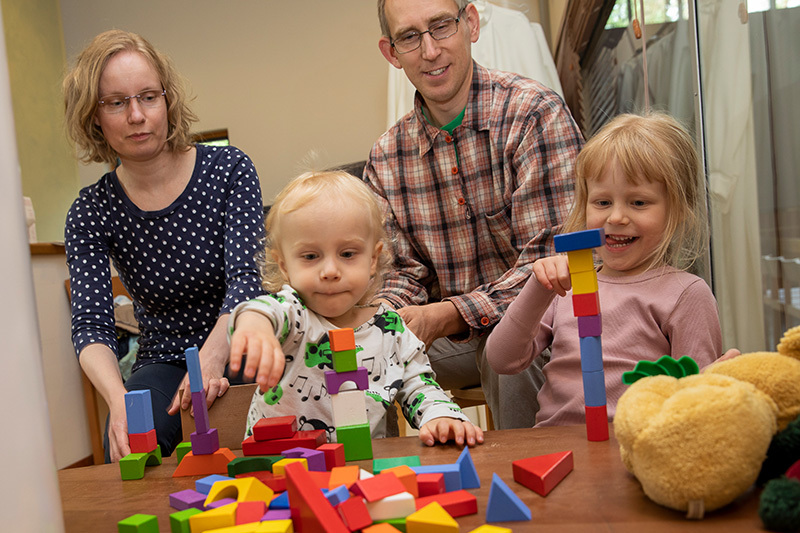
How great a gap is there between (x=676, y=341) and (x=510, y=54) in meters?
2.00

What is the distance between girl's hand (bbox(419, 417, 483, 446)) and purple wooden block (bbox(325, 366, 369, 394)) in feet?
0.35

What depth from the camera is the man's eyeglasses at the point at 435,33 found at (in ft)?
4.86

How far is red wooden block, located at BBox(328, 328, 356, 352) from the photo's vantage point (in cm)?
75

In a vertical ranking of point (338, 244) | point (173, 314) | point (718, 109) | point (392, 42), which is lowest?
point (173, 314)

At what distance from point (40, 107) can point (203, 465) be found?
326cm

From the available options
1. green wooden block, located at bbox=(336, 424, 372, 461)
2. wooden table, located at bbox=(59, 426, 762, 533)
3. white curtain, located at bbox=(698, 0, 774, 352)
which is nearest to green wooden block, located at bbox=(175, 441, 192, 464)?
wooden table, located at bbox=(59, 426, 762, 533)

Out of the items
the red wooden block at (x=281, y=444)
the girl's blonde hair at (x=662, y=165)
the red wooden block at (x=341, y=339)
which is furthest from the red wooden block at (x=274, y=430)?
the girl's blonde hair at (x=662, y=165)

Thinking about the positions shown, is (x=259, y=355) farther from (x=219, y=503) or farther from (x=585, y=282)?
(x=585, y=282)

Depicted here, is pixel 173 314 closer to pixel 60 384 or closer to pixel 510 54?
pixel 60 384

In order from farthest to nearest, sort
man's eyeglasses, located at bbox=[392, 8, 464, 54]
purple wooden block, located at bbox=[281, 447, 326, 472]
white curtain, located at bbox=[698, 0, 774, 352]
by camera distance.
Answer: man's eyeglasses, located at bbox=[392, 8, 464, 54] < white curtain, located at bbox=[698, 0, 774, 352] < purple wooden block, located at bbox=[281, 447, 326, 472]

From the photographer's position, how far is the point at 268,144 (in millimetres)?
3490

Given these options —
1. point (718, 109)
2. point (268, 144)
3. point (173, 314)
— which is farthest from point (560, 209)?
point (268, 144)

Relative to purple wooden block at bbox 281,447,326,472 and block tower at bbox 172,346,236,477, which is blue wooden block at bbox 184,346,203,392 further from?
purple wooden block at bbox 281,447,326,472

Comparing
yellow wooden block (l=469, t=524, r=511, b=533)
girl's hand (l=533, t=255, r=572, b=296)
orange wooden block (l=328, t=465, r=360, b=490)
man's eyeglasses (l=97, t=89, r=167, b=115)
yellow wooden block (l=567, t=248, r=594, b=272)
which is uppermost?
man's eyeglasses (l=97, t=89, r=167, b=115)
